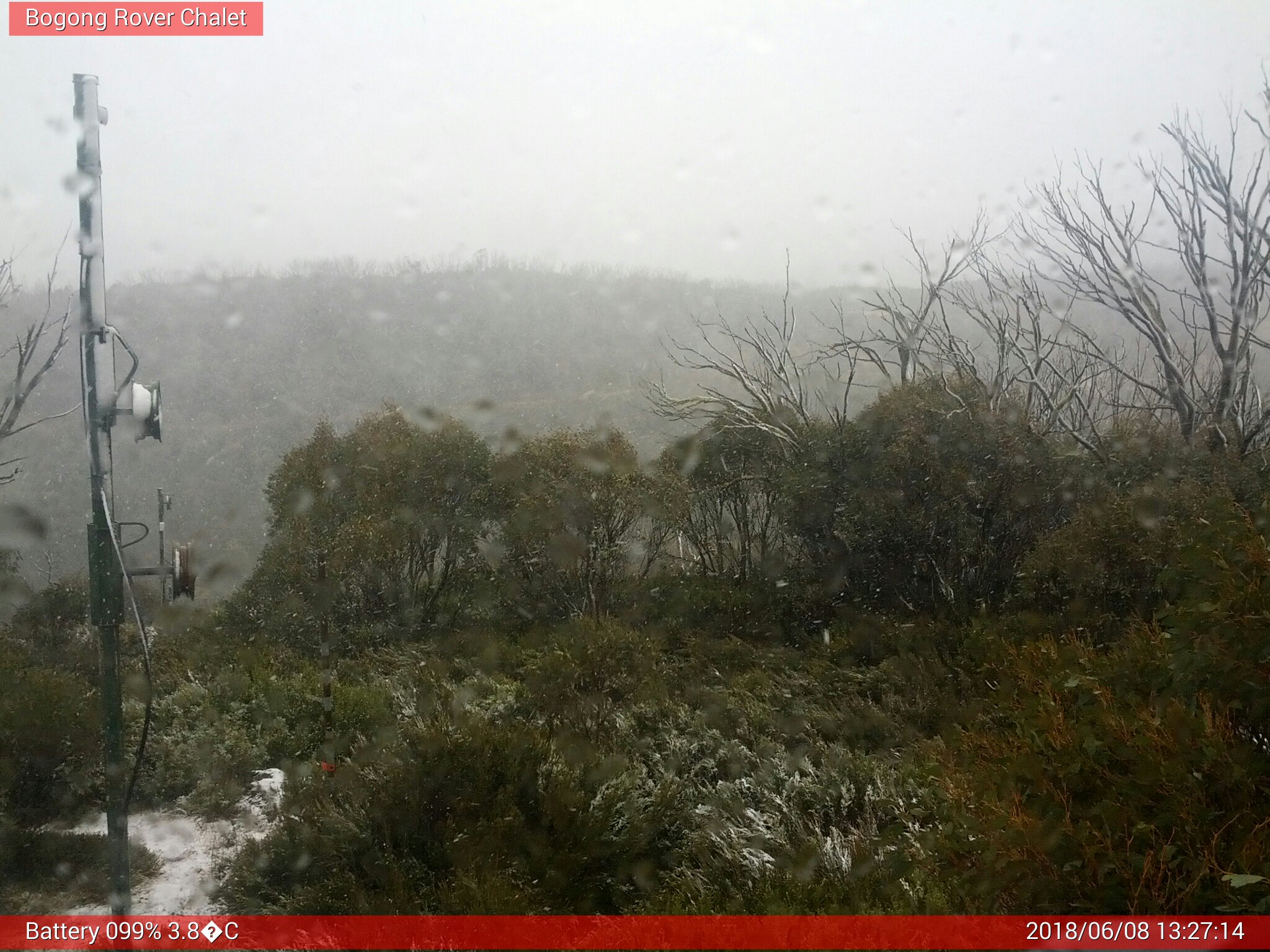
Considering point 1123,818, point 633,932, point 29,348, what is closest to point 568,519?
point 29,348

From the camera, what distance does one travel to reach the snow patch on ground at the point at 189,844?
3908mm

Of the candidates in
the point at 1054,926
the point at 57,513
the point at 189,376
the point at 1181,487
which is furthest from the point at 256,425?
the point at 1054,926

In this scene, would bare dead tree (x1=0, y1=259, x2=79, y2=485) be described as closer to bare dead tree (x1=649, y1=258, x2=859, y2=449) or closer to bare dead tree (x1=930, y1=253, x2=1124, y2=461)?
bare dead tree (x1=649, y1=258, x2=859, y2=449)

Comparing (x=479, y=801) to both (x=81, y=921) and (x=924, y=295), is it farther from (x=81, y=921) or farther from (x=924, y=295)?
(x=924, y=295)

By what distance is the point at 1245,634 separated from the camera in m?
2.37

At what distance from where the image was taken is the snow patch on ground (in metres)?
3.91

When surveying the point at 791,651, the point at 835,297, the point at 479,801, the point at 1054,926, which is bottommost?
the point at 791,651

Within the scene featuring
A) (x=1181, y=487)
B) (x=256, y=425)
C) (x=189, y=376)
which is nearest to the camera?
(x=1181, y=487)

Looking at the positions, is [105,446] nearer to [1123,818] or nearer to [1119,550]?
[1123,818]

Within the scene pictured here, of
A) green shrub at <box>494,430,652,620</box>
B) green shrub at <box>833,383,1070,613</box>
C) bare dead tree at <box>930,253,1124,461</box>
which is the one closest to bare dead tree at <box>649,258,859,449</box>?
green shrub at <box>833,383,1070,613</box>

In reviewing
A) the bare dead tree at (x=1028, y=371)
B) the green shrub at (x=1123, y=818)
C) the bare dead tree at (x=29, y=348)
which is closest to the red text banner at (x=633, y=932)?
the green shrub at (x=1123, y=818)

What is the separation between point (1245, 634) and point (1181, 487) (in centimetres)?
566

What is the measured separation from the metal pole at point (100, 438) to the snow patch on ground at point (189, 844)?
1.50 ft

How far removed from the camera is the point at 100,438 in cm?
338
